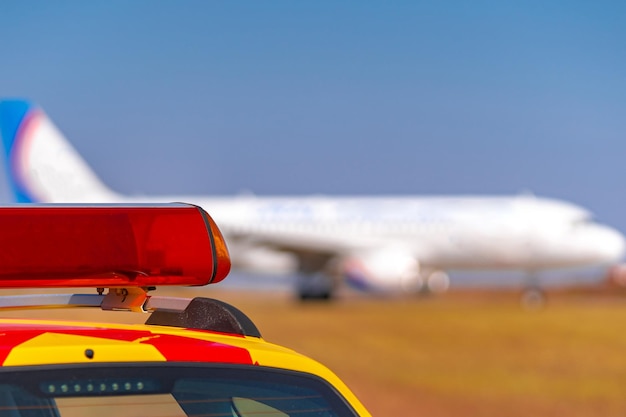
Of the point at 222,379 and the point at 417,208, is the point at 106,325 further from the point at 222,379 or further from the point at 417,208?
the point at 417,208

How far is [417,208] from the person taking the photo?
4441cm

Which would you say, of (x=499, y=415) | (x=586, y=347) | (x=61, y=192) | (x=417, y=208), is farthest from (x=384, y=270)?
(x=499, y=415)

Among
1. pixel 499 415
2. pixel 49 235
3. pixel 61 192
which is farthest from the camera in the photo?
pixel 61 192

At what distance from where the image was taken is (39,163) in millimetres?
46969

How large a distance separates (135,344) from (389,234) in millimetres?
41257

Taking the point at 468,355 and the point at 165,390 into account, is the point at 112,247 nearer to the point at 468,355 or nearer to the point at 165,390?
the point at 165,390

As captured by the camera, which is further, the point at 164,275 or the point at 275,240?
the point at 275,240

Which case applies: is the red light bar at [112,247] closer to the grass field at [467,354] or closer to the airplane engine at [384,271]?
the grass field at [467,354]

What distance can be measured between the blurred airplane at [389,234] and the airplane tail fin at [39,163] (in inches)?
2.0

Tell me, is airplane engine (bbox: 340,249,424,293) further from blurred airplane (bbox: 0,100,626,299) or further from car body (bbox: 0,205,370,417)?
car body (bbox: 0,205,370,417)

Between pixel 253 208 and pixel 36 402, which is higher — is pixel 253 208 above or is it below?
above

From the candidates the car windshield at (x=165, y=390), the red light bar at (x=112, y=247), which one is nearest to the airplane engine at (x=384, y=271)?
the red light bar at (x=112, y=247)

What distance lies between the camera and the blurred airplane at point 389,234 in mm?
42969

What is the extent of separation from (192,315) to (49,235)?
364mm
